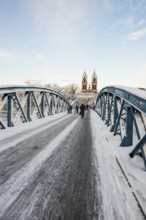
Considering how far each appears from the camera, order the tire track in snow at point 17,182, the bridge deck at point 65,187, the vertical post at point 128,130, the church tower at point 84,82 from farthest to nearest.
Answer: the church tower at point 84,82, the vertical post at point 128,130, the tire track in snow at point 17,182, the bridge deck at point 65,187

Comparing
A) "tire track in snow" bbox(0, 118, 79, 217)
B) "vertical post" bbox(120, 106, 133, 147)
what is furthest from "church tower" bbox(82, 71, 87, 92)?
"tire track in snow" bbox(0, 118, 79, 217)

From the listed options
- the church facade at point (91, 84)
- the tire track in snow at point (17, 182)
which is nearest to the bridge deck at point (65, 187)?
the tire track in snow at point (17, 182)

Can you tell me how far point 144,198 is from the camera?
2.67 metres

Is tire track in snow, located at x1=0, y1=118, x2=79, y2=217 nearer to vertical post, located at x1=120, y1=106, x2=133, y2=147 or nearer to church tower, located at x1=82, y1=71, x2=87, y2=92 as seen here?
vertical post, located at x1=120, y1=106, x2=133, y2=147

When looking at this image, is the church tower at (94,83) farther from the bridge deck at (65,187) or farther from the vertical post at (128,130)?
the bridge deck at (65,187)

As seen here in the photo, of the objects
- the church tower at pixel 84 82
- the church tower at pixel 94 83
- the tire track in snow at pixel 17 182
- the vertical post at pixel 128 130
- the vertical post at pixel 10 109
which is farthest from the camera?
the church tower at pixel 94 83

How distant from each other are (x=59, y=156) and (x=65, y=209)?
2.32 metres

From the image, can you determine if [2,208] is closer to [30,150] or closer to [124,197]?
[124,197]

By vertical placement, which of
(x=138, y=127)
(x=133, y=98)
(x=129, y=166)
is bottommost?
(x=129, y=166)

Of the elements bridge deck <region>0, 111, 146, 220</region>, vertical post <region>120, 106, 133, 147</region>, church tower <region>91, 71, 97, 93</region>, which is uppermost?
church tower <region>91, 71, 97, 93</region>

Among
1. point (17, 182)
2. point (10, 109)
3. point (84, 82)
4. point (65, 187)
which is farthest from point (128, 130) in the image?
point (84, 82)

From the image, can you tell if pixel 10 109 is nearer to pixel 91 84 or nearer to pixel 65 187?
pixel 65 187

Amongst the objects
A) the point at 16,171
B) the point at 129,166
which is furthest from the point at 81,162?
the point at 16,171

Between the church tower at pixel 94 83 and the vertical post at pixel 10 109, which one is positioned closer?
the vertical post at pixel 10 109
